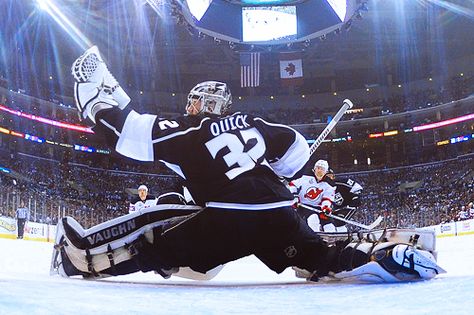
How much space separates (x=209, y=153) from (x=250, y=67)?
1394 centimetres

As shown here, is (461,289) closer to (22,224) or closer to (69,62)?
Result: (22,224)

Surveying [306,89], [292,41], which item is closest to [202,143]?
[292,41]

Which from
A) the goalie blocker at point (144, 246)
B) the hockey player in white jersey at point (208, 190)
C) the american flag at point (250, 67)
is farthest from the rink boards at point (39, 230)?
the hockey player in white jersey at point (208, 190)

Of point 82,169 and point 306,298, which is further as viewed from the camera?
point 82,169

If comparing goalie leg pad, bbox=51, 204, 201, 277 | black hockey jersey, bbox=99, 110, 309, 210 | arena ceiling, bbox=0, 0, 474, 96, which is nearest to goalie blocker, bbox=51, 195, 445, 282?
goalie leg pad, bbox=51, 204, 201, 277

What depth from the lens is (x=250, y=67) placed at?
16.1m

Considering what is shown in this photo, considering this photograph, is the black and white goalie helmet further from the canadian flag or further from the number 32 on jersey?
the canadian flag

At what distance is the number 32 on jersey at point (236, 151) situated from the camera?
2.42 meters

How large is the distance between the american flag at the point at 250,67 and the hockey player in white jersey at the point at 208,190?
529 inches

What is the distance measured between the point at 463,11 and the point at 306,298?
19920mm

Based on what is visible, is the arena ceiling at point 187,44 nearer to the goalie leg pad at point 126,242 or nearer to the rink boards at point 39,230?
the rink boards at point 39,230

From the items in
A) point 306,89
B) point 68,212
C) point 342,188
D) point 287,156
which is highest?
point 306,89

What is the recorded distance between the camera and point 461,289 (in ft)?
5.59

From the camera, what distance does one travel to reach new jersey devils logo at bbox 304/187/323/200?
6086 mm
